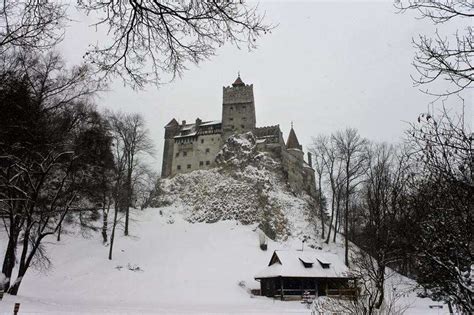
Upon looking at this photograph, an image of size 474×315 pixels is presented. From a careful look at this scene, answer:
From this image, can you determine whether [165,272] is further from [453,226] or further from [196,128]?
[196,128]

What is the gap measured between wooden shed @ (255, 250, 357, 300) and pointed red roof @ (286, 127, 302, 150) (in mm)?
29740

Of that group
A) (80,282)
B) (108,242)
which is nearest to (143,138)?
(108,242)

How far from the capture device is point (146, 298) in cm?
2281

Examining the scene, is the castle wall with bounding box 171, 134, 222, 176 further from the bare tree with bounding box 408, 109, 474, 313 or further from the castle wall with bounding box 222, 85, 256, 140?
the bare tree with bounding box 408, 109, 474, 313

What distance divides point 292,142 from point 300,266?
32240 mm

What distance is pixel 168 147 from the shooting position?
5731 centimetres

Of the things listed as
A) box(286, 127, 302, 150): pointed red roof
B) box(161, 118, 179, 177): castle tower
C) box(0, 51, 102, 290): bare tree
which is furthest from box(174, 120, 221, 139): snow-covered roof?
box(0, 51, 102, 290): bare tree

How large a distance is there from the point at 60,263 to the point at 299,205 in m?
28.6

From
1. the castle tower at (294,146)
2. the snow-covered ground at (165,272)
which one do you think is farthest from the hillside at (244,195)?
the castle tower at (294,146)

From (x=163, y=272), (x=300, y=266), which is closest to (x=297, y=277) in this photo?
(x=300, y=266)

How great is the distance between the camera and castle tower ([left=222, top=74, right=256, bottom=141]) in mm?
54531

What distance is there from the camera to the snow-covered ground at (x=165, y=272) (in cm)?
2045

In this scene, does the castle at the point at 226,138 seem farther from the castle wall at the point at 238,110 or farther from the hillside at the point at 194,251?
the hillside at the point at 194,251

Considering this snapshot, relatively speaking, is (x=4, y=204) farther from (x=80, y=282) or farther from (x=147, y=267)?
(x=147, y=267)
